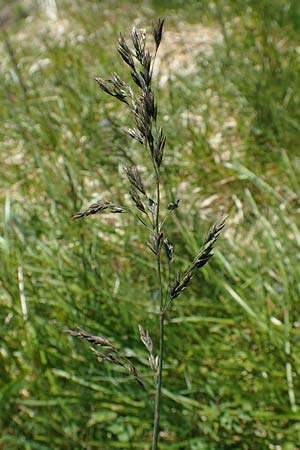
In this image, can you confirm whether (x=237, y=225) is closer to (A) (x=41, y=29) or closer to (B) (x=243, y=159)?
(B) (x=243, y=159)

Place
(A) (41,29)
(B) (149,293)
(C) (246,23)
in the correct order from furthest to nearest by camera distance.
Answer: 1. (A) (41,29)
2. (C) (246,23)
3. (B) (149,293)

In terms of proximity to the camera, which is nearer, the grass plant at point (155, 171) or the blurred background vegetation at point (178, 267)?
the grass plant at point (155, 171)

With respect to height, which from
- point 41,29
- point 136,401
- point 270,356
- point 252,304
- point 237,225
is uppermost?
point 41,29

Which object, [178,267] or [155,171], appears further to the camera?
[178,267]

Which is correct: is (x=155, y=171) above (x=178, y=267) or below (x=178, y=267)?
below

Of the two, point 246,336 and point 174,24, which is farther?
point 174,24

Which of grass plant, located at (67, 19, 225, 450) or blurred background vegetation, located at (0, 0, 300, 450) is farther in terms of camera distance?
blurred background vegetation, located at (0, 0, 300, 450)

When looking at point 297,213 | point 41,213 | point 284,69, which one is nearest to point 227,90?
point 284,69

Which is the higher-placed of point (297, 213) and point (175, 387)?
point (297, 213)
